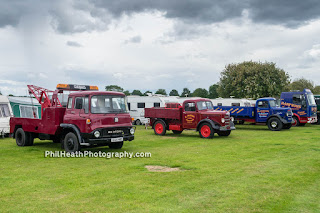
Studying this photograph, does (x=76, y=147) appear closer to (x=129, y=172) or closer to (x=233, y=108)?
(x=129, y=172)

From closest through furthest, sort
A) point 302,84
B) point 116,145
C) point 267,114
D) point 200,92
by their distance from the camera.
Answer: point 116,145 < point 267,114 < point 302,84 < point 200,92

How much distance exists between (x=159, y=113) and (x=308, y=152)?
9504mm

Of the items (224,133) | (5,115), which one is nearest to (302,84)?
(224,133)

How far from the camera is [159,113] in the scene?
19766mm

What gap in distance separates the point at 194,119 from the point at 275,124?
7.78 meters

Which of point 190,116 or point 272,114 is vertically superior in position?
point 190,116

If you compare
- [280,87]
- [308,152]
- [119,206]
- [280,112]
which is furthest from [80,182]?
[280,87]

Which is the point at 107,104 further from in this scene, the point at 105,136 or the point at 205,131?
the point at 205,131

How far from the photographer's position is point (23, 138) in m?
14.6

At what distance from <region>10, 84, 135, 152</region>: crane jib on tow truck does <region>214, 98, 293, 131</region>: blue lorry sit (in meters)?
13.7

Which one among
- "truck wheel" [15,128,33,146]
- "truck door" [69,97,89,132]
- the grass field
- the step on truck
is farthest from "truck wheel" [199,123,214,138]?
the step on truck

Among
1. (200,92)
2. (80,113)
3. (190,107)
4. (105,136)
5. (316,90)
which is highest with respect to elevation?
(200,92)

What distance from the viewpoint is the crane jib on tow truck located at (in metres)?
11.5

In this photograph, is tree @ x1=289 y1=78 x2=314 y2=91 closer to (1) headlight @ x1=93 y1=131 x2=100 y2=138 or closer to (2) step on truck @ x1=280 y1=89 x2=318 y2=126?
(2) step on truck @ x1=280 y1=89 x2=318 y2=126
